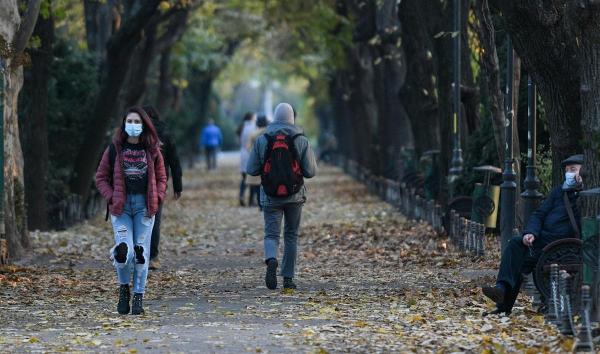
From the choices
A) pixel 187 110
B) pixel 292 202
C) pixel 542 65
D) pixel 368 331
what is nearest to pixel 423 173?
pixel 292 202

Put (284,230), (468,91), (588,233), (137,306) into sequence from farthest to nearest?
(468,91) → (284,230) → (137,306) → (588,233)

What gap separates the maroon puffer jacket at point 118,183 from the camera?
44.7 ft

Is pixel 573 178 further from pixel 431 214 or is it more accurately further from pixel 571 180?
pixel 431 214

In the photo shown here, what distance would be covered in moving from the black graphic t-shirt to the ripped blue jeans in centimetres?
7

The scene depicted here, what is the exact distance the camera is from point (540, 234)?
13.1 meters

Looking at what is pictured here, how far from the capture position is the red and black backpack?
15742 mm

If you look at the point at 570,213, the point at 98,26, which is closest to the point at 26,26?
the point at 570,213

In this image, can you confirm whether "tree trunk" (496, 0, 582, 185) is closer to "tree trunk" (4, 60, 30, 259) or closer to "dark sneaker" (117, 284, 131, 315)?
"dark sneaker" (117, 284, 131, 315)

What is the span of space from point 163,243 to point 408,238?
12.3ft

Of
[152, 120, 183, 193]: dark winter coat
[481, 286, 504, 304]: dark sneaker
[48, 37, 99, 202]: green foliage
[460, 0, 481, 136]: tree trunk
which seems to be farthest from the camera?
[48, 37, 99, 202]: green foliage

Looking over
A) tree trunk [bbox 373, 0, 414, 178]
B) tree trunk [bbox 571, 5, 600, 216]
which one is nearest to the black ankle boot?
tree trunk [bbox 571, 5, 600, 216]

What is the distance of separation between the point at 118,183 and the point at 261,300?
77.0 inches

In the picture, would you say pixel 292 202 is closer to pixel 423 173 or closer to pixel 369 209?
pixel 423 173

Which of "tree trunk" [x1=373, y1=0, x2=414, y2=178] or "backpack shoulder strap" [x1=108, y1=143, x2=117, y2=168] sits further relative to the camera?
"tree trunk" [x1=373, y1=0, x2=414, y2=178]
